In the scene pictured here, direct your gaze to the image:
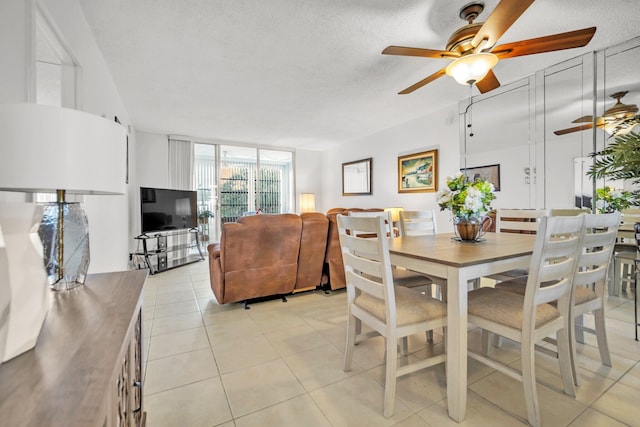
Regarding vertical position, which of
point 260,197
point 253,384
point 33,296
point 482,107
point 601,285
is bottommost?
point 253,384

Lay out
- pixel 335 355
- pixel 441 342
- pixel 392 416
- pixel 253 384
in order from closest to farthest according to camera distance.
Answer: pixel 392 416, pixel 253 384, pixel 335 355, pixel 441 342

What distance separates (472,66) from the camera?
6.34ft

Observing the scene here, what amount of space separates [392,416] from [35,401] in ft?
4.59

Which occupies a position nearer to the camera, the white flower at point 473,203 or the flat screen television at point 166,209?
the white flower at point 473,203


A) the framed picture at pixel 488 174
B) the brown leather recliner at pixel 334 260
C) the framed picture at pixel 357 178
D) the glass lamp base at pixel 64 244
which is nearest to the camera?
the glass lamp base at pixel 64 244

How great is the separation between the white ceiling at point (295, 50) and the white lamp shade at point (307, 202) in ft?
8.08

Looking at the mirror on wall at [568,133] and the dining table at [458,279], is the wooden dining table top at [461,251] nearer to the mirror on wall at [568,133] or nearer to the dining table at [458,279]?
the dining table at [458,279]

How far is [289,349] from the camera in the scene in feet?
6.50

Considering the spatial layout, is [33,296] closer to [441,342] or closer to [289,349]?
[289,349]

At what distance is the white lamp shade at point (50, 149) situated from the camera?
2.35ft

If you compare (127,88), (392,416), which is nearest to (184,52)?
(127,88)

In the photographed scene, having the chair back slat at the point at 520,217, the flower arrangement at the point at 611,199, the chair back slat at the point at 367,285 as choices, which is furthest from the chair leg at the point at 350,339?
the flower arrangement at the point at 611,199

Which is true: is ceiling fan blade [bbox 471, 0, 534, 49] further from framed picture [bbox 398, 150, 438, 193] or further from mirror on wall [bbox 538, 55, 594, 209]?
framed picture [bbox 398, 150, 438, 193]

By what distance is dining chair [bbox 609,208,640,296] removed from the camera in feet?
8.54
